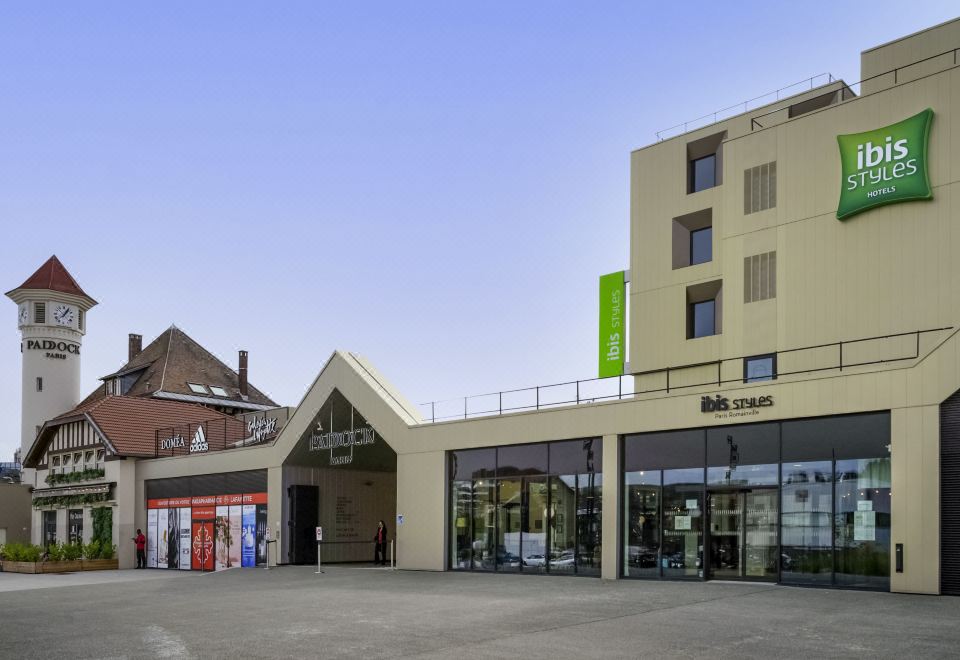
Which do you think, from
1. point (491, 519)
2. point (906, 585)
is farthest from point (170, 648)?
point (491, 519)

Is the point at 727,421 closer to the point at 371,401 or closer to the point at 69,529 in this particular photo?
the point at 371,401

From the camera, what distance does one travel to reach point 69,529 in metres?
44.7

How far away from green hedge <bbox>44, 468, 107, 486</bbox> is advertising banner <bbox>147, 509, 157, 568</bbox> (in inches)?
115

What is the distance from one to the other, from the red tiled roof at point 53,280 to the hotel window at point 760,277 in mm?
40238

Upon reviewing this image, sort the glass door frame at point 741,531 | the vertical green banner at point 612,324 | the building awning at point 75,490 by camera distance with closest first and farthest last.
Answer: the glass door frame at point 741,531
the vertical green banner at point 612,324
the building awning at point 75,490

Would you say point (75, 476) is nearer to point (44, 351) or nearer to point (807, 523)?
point (44, 351)

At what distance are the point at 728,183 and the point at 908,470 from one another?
43.4ft

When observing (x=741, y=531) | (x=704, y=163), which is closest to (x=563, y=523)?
(x=741, y=531)

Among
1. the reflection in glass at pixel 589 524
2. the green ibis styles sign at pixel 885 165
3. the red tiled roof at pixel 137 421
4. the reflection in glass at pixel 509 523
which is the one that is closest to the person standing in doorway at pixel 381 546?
the reflection in glass at pixel 509 523

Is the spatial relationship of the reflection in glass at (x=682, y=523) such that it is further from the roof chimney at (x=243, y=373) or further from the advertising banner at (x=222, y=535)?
the roof chimney at (x=243, y=373)

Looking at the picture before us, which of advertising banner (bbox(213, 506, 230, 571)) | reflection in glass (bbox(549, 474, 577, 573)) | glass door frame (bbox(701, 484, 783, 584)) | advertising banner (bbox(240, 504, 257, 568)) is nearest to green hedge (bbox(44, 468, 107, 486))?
advertising banner (bbox(213, 506, 230, 571))

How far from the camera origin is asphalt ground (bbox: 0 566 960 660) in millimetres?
12828

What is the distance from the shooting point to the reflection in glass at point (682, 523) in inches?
880

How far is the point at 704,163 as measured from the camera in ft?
107
